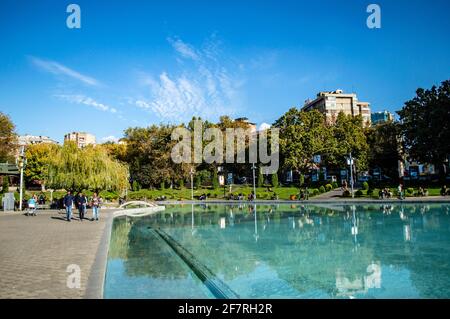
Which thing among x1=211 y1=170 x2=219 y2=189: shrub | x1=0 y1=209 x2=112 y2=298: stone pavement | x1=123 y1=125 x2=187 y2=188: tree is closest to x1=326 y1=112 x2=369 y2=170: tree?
x1=211 y1=170 x2=219 y2=189: shrub

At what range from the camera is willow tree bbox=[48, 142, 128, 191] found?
30531 mm

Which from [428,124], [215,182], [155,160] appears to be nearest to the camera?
[428,124]

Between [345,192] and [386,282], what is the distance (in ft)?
116

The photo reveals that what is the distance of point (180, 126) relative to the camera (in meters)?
65.6

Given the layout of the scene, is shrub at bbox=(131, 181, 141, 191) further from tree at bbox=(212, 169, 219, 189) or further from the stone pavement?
the stone pavement

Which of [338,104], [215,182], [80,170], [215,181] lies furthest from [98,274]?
[338,104]

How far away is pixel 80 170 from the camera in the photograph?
31.3 metres

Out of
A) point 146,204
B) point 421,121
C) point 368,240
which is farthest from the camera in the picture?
point 421,121

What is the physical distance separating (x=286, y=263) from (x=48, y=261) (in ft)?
20.9

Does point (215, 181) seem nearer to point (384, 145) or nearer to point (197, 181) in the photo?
point (197, 181)

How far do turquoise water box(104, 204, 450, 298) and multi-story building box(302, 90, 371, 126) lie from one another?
84.0 m

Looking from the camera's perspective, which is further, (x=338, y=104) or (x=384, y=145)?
(x=338, y=104)
